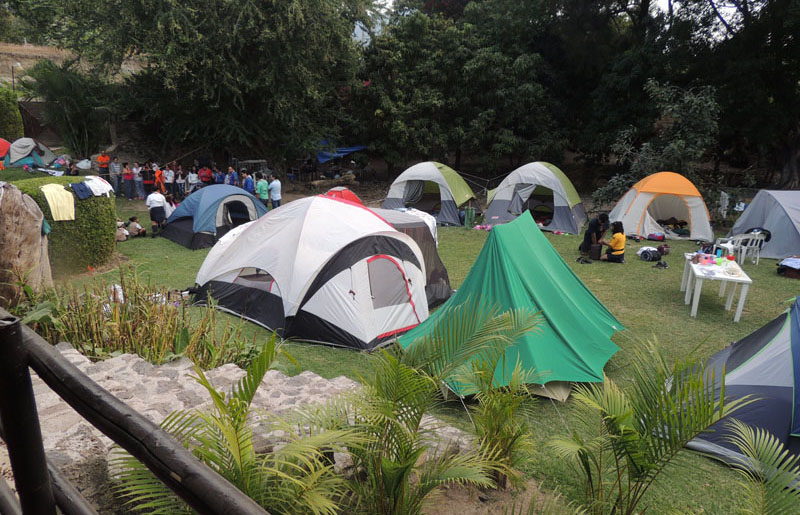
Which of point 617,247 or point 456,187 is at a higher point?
point 456,187

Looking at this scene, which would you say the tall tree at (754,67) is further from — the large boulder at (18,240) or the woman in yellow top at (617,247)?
the large boulder at (18,240)

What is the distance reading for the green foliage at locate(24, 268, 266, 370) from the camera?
167 inches

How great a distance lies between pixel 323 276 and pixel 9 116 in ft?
67.8

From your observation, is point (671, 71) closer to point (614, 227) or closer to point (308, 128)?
point (614, 227)

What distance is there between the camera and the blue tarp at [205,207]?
10.8m

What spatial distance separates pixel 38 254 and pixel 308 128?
12.9 meters

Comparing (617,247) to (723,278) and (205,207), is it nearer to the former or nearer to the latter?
(723,278)

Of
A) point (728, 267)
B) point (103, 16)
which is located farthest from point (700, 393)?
point (103, 16)

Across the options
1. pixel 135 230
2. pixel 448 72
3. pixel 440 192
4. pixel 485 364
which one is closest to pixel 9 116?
pixel 135 230

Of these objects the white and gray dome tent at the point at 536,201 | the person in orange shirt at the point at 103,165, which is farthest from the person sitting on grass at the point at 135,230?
the white and gray dome tent at the point at 536,201

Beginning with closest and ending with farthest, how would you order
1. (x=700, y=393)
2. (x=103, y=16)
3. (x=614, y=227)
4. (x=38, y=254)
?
(x=700, y=393), (x=38, y=254), (x=614, y=227), (x=103, y=16)

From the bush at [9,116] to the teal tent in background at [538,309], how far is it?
2210cm

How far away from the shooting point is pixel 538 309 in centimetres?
492

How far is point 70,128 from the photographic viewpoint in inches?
696
